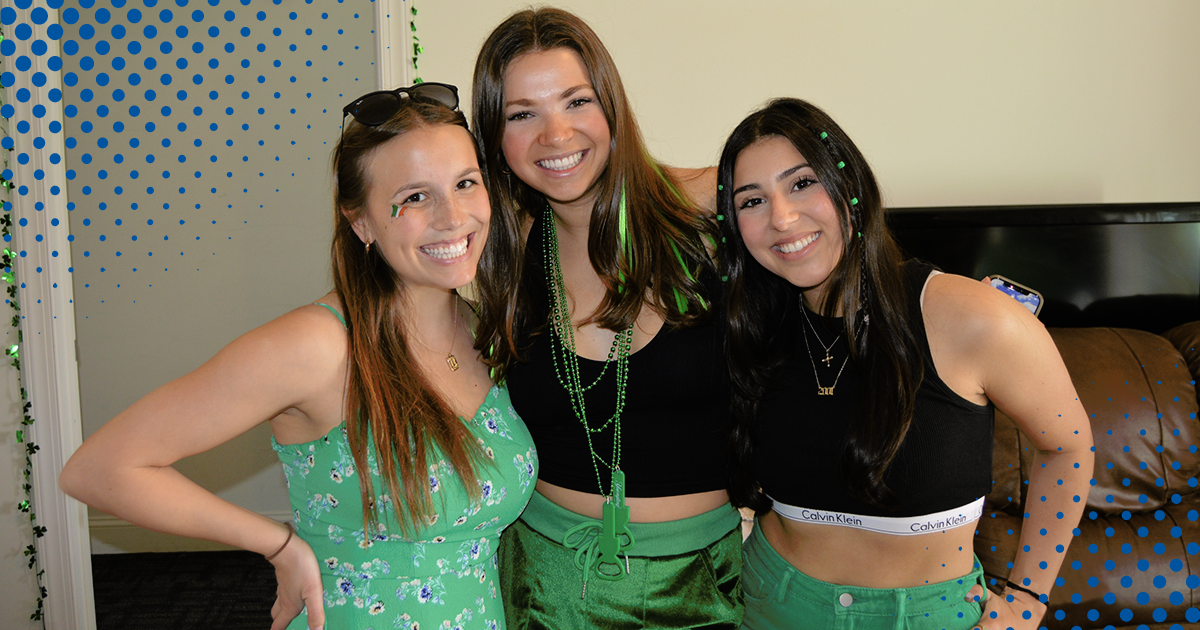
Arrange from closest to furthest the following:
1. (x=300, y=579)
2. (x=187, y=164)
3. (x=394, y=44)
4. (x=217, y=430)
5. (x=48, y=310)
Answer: (x=217, y=430) → (x=300, y=579) → (x=48, y=310) → (x=187, y=164) → (x=394, y=44)

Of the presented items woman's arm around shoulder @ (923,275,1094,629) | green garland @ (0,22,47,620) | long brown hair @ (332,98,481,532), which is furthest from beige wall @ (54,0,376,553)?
woman's arm around shoulder @ (923,275,1094,629)

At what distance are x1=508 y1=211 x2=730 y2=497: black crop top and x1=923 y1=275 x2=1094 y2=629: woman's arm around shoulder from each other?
0.46 meters

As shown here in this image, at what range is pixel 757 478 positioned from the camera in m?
1.48

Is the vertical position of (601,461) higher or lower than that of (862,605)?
higher

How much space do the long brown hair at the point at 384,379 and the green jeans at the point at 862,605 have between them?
65 cm

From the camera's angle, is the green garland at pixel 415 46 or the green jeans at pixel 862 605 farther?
the green garland at pixel 415 46

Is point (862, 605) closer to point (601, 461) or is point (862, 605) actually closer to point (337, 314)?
point (601, 461)

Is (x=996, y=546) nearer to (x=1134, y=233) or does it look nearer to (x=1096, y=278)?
(x=1096, y=278)

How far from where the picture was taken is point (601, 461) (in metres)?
1.57

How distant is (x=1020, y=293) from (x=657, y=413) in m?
0.76

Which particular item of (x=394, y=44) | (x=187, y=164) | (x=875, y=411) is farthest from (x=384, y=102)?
(x=394, y=44)

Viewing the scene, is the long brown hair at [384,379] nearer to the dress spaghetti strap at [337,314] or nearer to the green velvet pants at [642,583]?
the dress spaghetti strap at [337,314]

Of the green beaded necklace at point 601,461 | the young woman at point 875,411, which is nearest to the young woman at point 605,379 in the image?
the green beaded necklace at point 601,461

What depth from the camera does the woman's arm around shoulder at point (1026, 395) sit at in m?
1.26
